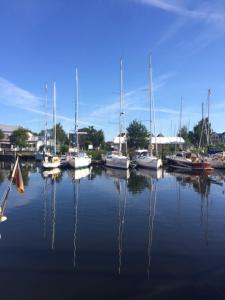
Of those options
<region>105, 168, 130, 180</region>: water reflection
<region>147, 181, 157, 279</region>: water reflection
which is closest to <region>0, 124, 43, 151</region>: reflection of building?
<region>105, 168, 130, 180</region>: water reflection

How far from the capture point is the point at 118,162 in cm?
7356

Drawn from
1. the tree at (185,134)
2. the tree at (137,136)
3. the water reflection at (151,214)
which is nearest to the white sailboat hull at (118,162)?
the water reflection at (151,214)

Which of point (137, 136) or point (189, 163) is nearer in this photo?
point (189, 163)

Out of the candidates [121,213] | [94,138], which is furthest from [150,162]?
[94,138]

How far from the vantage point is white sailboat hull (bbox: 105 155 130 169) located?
71688 millimetres

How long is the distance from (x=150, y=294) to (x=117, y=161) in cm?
6159

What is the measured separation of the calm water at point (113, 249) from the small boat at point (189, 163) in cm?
3663

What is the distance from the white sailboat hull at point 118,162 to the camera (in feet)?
235

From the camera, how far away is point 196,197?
113 ft

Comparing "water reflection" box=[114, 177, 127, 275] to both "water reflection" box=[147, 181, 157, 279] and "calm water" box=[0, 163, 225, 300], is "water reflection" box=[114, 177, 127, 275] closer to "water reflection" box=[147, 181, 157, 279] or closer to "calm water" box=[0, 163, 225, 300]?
"calm water" box=[0, 163, 225, 300]

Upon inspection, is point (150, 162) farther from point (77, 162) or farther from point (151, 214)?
point (151, 214)

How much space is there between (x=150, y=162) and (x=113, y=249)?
54518mm

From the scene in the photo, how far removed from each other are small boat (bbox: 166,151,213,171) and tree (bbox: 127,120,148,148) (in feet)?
171

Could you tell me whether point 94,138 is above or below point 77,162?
above
